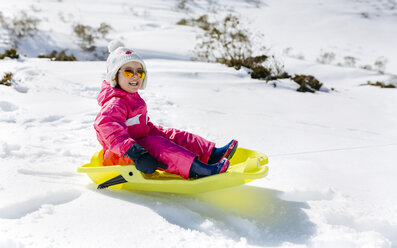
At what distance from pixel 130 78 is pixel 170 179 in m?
0.68

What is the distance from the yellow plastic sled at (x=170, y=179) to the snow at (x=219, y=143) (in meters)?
0.06

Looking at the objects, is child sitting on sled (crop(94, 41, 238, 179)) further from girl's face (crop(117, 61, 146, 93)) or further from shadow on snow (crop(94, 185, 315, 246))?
shadow on snow (crop(94, 185, 315, 246))

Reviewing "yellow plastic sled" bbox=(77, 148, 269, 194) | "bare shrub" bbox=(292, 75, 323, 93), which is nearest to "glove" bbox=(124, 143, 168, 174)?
"yellow plastic sled" bbox=(77, 148, 269, 194)

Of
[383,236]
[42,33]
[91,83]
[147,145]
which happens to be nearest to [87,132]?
[147,145]

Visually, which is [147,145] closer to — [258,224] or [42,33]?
[258,224]

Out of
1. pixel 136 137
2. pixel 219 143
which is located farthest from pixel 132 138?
pixel 219 143

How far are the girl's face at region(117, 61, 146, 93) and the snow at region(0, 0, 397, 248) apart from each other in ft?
2.10

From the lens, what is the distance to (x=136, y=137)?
2.20 metres

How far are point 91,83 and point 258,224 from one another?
3.73 metres

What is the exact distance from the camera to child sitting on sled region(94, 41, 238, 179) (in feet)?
6.31

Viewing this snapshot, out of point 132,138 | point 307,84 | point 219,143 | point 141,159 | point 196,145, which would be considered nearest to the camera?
point 141,159

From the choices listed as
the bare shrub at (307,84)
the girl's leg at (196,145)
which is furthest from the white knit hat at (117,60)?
the bare shrub at (307,84)

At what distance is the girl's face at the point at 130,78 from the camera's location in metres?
2.20

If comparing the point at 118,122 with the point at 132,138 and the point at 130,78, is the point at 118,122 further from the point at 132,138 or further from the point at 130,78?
the point at 130,78
